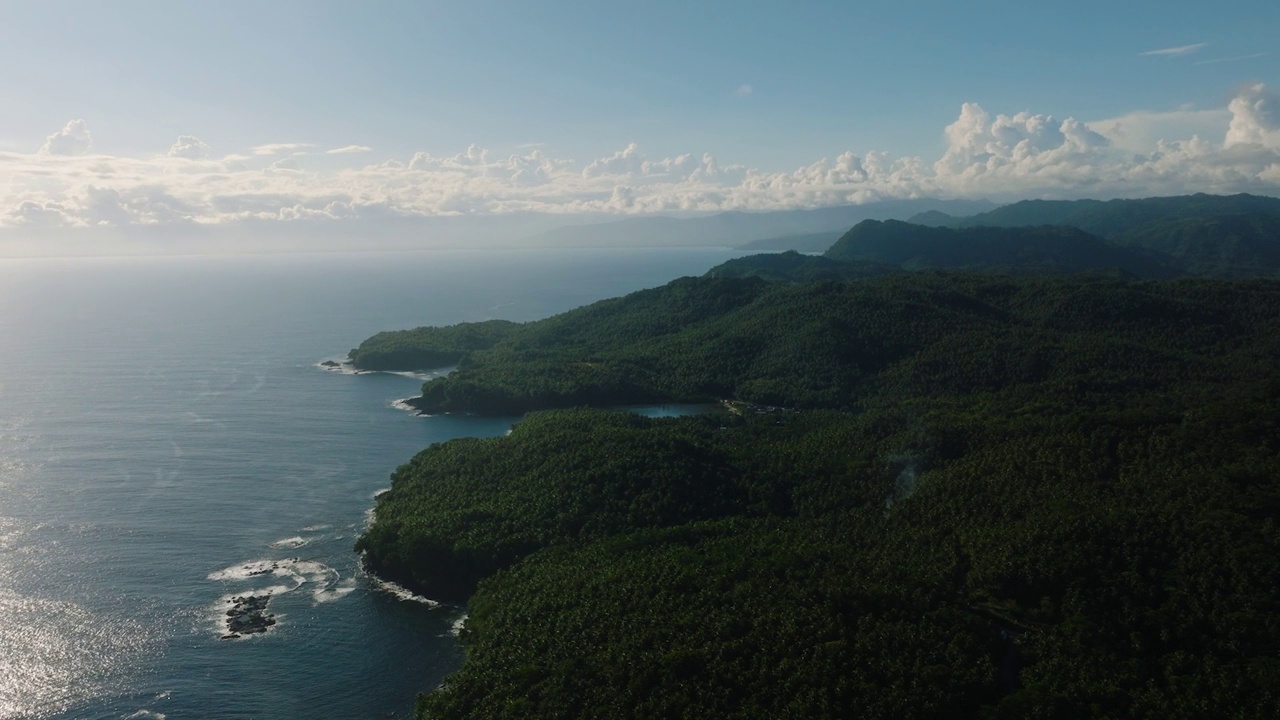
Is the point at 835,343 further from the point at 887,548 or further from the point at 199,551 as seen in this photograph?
the point at 199,551

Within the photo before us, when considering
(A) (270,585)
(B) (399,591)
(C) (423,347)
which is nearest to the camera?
(A) (270,585)

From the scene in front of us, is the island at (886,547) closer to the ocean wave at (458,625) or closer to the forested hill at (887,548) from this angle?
the forested hill at (887,548)

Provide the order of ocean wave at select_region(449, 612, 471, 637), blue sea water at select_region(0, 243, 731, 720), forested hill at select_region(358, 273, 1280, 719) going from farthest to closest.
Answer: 1. ocean wave at select_region(449, 612, 471, 637)
2. blue sea water at select_region(0, 243, 731, 720)
3. forested hill at select_region(358, 273, 1280, 719)

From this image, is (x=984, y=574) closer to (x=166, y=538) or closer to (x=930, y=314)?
(x=166, y=538)

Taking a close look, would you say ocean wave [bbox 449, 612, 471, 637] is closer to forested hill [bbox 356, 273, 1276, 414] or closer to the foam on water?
forested hill [bbox 356, 273, 1276, 414]

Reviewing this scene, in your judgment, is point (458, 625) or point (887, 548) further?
point (887, 548)

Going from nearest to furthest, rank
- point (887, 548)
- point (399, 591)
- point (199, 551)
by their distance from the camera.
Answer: point (887, 548) < point (399, 591) < point (199, 551)

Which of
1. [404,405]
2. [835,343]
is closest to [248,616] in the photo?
[404,405]

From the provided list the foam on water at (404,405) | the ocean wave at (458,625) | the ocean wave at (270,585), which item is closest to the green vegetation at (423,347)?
the foam on water at (404,405)

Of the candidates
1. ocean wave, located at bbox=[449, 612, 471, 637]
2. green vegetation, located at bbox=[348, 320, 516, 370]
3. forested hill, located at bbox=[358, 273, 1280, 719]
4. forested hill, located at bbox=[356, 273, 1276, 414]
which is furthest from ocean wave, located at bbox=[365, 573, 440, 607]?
green vegetation, located at bbox=[348, 320, 516, 370]
